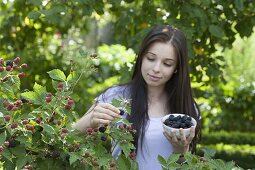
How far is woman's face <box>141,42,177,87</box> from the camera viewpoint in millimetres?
2309

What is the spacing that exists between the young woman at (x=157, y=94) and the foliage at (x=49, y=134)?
0.26m

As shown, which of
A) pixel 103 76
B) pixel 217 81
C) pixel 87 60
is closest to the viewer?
pixel 87 60

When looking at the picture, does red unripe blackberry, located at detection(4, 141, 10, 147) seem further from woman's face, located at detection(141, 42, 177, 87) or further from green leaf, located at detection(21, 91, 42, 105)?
woman's face, located at detection(141, 42, 177, 87)

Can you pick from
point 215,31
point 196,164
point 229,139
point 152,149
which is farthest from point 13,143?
point 229,139

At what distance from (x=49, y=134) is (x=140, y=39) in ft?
5.77

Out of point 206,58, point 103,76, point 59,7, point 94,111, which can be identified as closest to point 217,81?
point 206,58

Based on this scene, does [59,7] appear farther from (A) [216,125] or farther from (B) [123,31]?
(A) [216,125]

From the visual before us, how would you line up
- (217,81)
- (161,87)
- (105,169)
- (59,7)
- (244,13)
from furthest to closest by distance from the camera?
(217,81), (244,13), (59,7), (161,87), (105,169)

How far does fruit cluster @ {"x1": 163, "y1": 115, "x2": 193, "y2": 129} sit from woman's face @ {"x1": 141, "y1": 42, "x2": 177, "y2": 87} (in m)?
0.19

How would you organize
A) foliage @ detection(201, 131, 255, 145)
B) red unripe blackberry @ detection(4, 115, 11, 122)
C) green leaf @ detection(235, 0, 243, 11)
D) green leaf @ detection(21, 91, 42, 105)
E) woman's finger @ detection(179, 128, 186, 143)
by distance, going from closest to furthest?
red unripe blackberry @ detection(4, 115, 11, 122) → green leaf @ detection(21, 91, 42, 105) → woman's finger @ detection(179, 128, 186, 143) → green leaf @ detection(235, 0, 243, 11) → foliage @ detection(201, 131, 255, 145)

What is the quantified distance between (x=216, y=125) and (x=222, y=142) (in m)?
0.99

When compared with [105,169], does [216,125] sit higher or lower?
lower

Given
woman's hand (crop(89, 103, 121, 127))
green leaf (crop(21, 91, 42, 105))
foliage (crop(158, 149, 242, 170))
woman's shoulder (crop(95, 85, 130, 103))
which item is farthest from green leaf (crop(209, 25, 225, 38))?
green leaf (crop(21, 91, 42, 105))

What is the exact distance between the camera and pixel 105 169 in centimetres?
180
